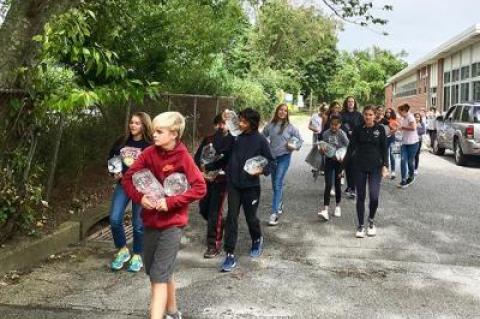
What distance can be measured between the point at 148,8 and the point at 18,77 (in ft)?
17.9

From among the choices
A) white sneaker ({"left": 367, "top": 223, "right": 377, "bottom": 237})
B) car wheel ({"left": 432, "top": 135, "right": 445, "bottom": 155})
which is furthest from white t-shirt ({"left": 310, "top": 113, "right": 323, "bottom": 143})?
car wheel ({"left": 432, "top": 135, "right": 445, "bottom": 155})

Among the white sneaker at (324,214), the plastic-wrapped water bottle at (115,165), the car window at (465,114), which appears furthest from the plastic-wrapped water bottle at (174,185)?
the car window at (465,114)

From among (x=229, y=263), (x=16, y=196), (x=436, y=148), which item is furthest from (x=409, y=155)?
(x=436, y=148)

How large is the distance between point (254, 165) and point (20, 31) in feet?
9.26

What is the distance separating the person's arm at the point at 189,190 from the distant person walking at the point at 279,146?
4.13 meters

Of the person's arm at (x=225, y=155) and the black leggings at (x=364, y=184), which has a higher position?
the person's arm at (x=225, y=155)

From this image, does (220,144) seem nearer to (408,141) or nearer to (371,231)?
(371,231)

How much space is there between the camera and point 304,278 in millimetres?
5988

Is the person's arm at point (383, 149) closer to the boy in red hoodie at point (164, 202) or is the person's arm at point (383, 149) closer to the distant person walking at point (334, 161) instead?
the distant person walking at point (334, 161)

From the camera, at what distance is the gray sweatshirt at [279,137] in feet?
28.2

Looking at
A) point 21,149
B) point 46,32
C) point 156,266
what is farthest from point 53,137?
point 156,266

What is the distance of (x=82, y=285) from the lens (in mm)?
5684

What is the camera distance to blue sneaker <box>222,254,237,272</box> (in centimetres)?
618

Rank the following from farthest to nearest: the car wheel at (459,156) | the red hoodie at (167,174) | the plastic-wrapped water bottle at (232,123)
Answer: the car wheel at (459,156) → the plastic-wrapped water bottle at (232,123) → the red hoodie at (167,174)
